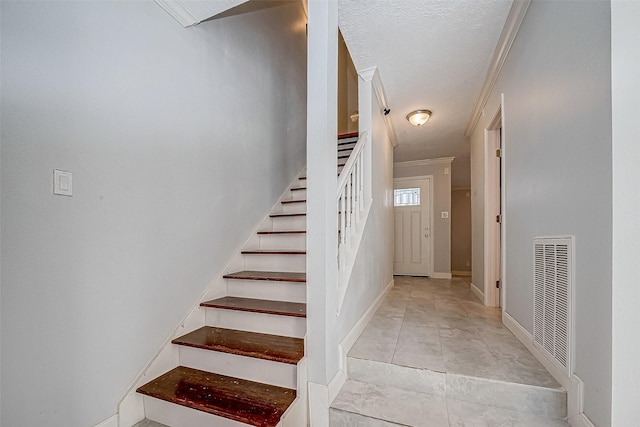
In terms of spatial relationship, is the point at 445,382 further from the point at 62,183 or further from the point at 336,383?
the point at 62,183

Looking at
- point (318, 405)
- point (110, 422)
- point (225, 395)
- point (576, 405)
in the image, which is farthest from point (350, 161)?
point (110, 422)

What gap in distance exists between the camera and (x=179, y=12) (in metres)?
1.86

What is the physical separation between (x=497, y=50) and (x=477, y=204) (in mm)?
1809

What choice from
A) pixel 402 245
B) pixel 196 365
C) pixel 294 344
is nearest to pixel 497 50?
pixel 294 344

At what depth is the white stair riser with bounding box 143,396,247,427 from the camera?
136 cm

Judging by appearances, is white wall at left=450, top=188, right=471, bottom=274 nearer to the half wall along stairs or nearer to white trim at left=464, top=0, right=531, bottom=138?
white trim at left=464, top=0, right=531, bottom=138

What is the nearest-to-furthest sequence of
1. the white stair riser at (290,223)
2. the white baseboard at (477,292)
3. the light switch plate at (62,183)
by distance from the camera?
the light switch plate at (62,183), the white stair riser at (290,223), the white baseboard at (477,292)

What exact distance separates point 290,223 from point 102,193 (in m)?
1.64

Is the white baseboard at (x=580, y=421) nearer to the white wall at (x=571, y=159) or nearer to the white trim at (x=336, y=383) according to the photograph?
the white wall at (x=571, y=159)

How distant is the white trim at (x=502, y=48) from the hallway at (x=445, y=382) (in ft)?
7.47

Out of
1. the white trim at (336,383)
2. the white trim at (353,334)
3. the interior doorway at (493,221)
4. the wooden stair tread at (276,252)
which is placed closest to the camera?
the white trim at (336,383)

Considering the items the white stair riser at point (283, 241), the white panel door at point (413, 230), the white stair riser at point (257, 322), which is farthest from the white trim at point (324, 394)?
the white panel door at point (413, 230)

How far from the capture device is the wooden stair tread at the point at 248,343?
5.10 feet

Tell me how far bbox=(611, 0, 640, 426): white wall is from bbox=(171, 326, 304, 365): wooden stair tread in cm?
135
